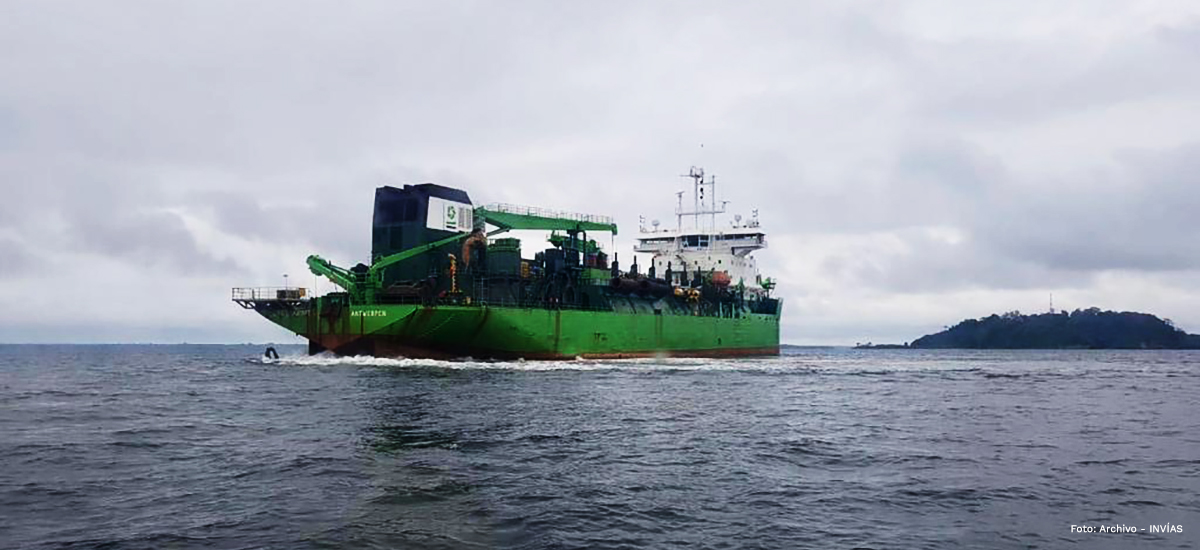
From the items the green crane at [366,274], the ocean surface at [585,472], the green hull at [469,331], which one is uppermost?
the green crane at [366,274]

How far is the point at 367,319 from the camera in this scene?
39875 millimetres

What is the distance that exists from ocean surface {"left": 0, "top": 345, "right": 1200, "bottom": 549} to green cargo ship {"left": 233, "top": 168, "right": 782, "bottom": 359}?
46.5 ft

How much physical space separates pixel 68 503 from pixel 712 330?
175 ft

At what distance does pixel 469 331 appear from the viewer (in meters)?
40.5

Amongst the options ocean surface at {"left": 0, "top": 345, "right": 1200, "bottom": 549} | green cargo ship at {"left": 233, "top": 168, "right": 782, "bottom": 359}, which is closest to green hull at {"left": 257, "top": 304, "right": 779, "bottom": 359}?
green cargo ship at {"left": 233, "top": 168, "right": 782, "bottom": 359}

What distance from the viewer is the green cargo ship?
40.2 meters

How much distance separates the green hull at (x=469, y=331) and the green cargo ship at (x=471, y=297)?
0.21 ft

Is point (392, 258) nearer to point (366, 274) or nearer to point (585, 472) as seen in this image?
point (366, 274)

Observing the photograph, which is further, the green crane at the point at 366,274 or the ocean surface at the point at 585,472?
the green crane at the point at 366,274

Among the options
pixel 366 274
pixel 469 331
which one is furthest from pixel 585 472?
pixel 366 274

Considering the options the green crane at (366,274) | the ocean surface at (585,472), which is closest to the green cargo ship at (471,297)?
the green crane at (366,274)

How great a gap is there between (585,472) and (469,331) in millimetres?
28597

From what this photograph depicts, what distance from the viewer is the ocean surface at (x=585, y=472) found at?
9.00m

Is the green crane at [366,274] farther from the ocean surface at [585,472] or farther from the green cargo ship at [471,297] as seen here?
the ocean surface at [585,472]
